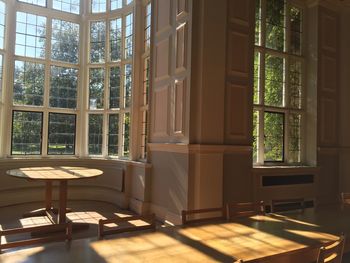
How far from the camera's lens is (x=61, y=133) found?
20.8ft

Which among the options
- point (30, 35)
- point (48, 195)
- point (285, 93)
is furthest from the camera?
point (30, 35)

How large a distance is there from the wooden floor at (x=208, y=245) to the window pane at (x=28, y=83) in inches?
195

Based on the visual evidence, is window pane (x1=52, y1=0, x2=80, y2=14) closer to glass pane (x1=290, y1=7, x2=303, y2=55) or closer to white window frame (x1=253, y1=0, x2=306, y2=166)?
white window frame (x1=253, y1=0, x2=306, y2=166)

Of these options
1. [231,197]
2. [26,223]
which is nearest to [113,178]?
[26,223]

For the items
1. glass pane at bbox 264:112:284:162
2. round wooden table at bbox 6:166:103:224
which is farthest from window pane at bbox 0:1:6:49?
glass pane at bbox 264:112:284:162

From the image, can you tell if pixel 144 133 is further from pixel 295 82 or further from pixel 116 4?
pixel 295 82

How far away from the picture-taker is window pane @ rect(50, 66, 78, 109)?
6.31 m

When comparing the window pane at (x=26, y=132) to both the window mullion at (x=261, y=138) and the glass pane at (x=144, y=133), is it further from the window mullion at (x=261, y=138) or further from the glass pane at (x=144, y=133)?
the window mullion at (x=261, y=138)

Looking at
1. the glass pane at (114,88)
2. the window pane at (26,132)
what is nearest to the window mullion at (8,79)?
the window pane at (26,132)

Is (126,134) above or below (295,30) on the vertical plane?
below

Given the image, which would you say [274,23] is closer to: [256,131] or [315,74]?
[315,74]

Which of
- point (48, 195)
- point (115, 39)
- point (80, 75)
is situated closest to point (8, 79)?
point (80, 75)

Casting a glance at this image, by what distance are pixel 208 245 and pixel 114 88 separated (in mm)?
4937

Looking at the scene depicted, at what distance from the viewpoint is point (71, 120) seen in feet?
21.1
